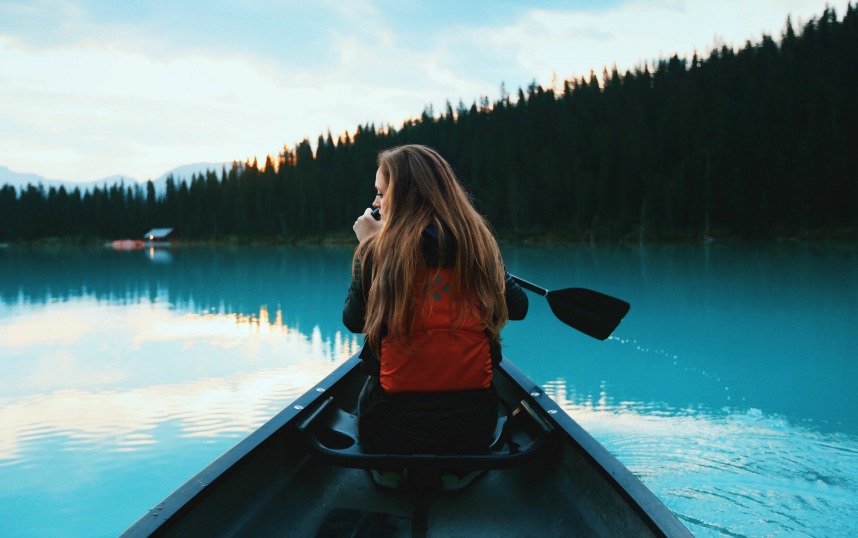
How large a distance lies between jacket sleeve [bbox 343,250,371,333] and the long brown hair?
4cm

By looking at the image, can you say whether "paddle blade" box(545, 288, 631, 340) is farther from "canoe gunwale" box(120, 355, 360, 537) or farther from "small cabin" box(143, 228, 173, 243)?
"small cabin" box(143, 228, 173, 243)

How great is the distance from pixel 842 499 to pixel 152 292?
16.7 m

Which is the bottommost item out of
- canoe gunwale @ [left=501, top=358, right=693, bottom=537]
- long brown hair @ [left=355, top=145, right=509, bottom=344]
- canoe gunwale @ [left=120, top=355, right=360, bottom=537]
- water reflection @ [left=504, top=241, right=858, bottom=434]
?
water reflection @ [left=504, top=241, right=858, bottom=434]

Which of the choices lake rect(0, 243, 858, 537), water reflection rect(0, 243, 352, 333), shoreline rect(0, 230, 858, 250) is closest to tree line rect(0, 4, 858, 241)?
shoreline rect(0, 230, 858, 250)

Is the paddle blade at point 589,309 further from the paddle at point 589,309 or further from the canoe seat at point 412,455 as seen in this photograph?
the canoe seat at point 412,455

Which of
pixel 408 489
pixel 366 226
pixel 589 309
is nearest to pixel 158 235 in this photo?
pixel 589 309

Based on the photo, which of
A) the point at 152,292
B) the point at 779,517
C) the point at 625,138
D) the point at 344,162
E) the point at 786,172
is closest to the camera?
the point at 779,517

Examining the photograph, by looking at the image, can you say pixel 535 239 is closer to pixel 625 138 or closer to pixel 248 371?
pixel 625 138

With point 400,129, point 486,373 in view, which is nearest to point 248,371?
point 486,373

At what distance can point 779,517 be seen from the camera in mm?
3311

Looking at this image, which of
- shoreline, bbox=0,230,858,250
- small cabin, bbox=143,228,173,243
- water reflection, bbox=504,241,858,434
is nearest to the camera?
water reflection, bbox=504,241,858,434

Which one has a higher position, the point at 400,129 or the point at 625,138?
the point at 400,129

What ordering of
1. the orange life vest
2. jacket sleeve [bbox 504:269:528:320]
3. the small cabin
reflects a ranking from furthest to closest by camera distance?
the small cabin → jacket sleeve [bbox 504:269:528:320] → the orange life vest

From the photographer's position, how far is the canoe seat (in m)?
2.13
